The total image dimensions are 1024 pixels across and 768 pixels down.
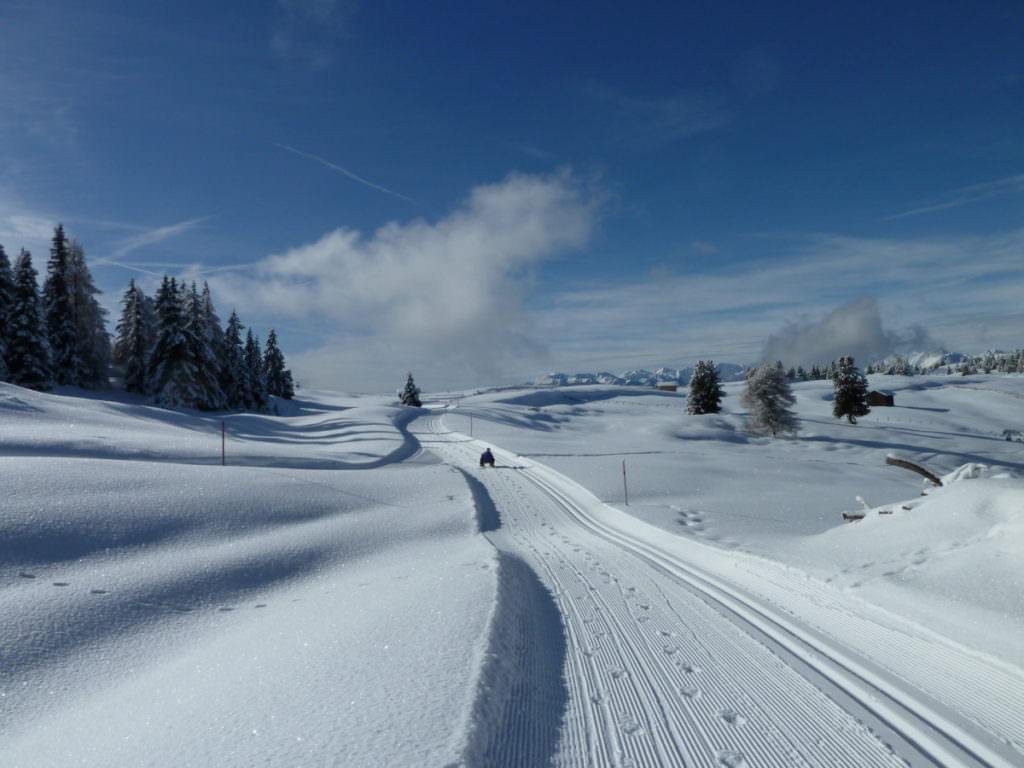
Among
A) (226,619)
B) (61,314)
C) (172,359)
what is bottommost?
(226,619)

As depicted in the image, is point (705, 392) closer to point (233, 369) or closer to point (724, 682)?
point (233, 369)

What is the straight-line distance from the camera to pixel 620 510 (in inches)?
590

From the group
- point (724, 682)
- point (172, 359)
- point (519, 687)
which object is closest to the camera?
point (519, 687)

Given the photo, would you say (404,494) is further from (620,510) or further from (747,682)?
(747,682)

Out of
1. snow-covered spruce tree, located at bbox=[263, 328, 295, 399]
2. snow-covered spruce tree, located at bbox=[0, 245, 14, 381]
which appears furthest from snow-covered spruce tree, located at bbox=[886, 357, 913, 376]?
snow-covered spruce tree, located at bbox=[0, 245, 14, 381]

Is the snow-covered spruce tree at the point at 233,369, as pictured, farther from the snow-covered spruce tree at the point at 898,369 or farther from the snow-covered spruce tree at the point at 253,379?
the snow-covered spruce tree at the point at 898,369

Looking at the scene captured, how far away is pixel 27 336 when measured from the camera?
1308 inches

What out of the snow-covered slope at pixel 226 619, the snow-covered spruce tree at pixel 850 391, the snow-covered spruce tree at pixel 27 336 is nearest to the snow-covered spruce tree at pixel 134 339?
the snow-covered spruce tree at pixel 27 336

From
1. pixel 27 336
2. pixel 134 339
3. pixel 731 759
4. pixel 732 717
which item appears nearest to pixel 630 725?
pixel 731 759

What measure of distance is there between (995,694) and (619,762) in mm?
3671

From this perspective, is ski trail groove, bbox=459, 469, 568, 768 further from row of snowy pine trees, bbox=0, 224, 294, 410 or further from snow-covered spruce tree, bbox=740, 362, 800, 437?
snow-covered spruce tree, bbox=740, 362, 800, 437

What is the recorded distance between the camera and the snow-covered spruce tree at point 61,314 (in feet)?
125

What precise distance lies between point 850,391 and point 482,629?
63.5 meters

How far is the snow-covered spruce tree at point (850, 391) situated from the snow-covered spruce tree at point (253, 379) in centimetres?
6329
